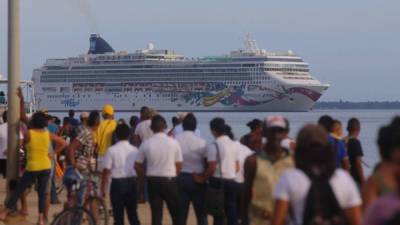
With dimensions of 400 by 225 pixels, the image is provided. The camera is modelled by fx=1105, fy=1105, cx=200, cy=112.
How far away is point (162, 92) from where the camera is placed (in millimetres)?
103250

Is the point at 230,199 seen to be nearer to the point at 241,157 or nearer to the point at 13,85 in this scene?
the point at 241,157

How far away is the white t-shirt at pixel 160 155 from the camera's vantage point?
947 cm

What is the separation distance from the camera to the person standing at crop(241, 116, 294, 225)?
645 cm

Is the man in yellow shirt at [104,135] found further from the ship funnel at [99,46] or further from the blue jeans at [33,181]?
the ship funnel at [99,46]

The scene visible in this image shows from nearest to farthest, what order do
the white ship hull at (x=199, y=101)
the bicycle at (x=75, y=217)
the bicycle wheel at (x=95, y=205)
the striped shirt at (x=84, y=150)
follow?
the bicycle at (x=75, y=217) → the bicycle wheel at (x=95, y=205) → the striped shirt at (x=84, y=150) → the white ship hull at (x=199, y=101)

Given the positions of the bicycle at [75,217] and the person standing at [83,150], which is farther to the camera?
the person standing at [83,150]

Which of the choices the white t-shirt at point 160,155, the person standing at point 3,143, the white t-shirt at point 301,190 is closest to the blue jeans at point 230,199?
the white t-shirt at point 160,155

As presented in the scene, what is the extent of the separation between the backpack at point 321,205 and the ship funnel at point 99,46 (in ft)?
357

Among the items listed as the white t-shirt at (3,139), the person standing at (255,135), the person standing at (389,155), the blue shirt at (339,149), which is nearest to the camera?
the person standing at (389,155)

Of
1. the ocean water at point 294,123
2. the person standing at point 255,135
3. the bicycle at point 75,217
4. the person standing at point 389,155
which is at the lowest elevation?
the ocean water at point 294,123

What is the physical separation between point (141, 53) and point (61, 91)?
884cm

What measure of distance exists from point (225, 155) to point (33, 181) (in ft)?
8.00

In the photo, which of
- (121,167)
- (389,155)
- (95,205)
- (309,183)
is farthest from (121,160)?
(389,155)

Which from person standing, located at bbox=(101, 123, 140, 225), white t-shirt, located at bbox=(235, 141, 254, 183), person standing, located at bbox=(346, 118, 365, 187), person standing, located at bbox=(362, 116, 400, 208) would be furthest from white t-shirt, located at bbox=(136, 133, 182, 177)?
person standing, located at bbox=(362, 116, 400, 208)
